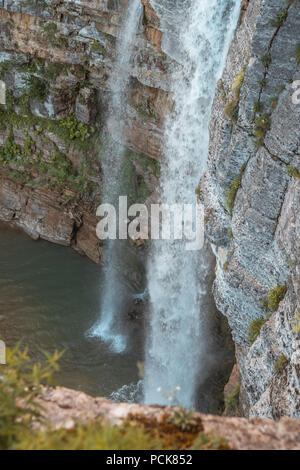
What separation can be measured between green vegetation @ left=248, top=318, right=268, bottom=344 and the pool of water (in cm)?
451

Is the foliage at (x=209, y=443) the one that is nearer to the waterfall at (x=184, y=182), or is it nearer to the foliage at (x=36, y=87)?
the waterfall at (x=184, y=182)

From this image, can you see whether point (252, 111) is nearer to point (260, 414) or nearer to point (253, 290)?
point (253, 290)

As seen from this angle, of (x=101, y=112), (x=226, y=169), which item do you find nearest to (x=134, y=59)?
(x=101, y=112)

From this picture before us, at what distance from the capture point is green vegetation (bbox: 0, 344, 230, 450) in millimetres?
2951

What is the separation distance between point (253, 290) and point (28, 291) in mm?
8513

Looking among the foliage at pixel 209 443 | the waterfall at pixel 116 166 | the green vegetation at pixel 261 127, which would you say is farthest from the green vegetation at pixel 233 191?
the waterfall at pixel 116 166

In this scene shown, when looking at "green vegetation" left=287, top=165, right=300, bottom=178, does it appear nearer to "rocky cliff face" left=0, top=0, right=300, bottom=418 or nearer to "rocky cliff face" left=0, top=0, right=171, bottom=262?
"rocky cliff face" left=0, top=0, right=300, bottom=418

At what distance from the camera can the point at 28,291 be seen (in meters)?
13.5

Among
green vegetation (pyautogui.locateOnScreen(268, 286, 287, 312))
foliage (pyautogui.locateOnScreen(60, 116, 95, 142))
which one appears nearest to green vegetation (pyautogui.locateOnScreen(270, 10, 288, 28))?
green vegetation (pyautogui.locateOnScreen(268, 286, 287, 312))

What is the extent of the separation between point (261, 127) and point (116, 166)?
8.16m

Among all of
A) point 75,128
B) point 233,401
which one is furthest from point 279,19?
point 75,128

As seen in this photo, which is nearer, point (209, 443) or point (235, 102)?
point (209, 443)

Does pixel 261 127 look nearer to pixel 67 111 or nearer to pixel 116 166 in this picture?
pixel 116 166

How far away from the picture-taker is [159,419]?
3729mm
